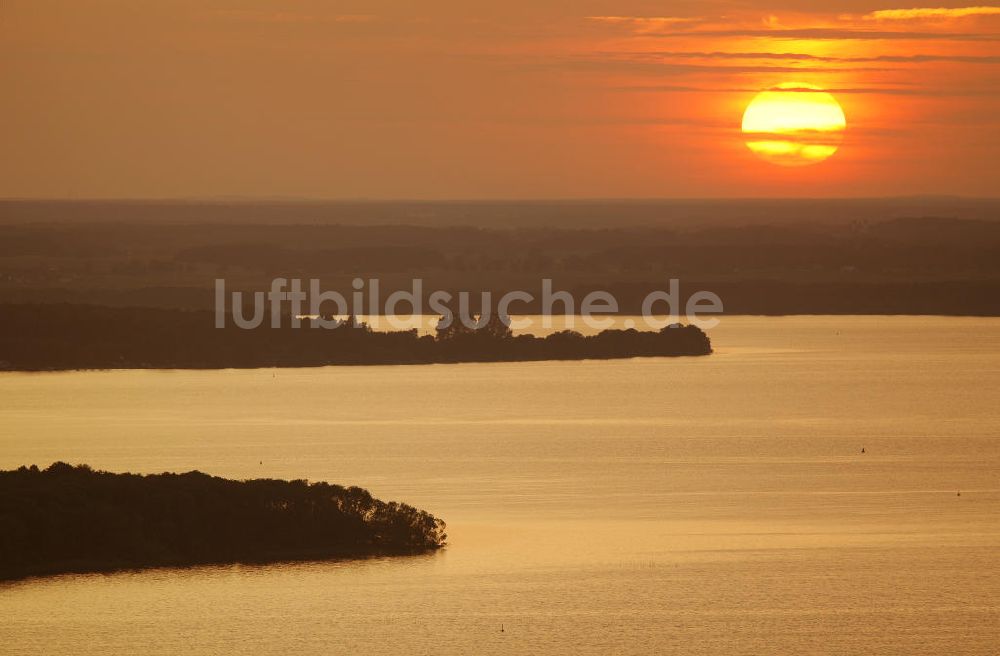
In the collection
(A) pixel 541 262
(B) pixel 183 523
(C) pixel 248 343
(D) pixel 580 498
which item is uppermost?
(A) pixel 541 262

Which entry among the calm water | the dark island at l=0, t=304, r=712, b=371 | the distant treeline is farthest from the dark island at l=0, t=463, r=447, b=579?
the distant treeline

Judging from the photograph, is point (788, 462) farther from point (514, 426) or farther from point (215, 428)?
point (215, 428)

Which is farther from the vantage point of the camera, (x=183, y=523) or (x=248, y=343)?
(x=248, y=343)

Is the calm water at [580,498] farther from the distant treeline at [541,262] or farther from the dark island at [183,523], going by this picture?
the distant treeline at [541,262]

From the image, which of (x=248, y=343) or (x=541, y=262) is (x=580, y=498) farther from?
(x=541, y=262)

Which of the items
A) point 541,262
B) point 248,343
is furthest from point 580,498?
point 541,262

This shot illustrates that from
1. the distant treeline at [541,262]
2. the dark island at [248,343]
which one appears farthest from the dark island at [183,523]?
the distant treeline at [541,262]
